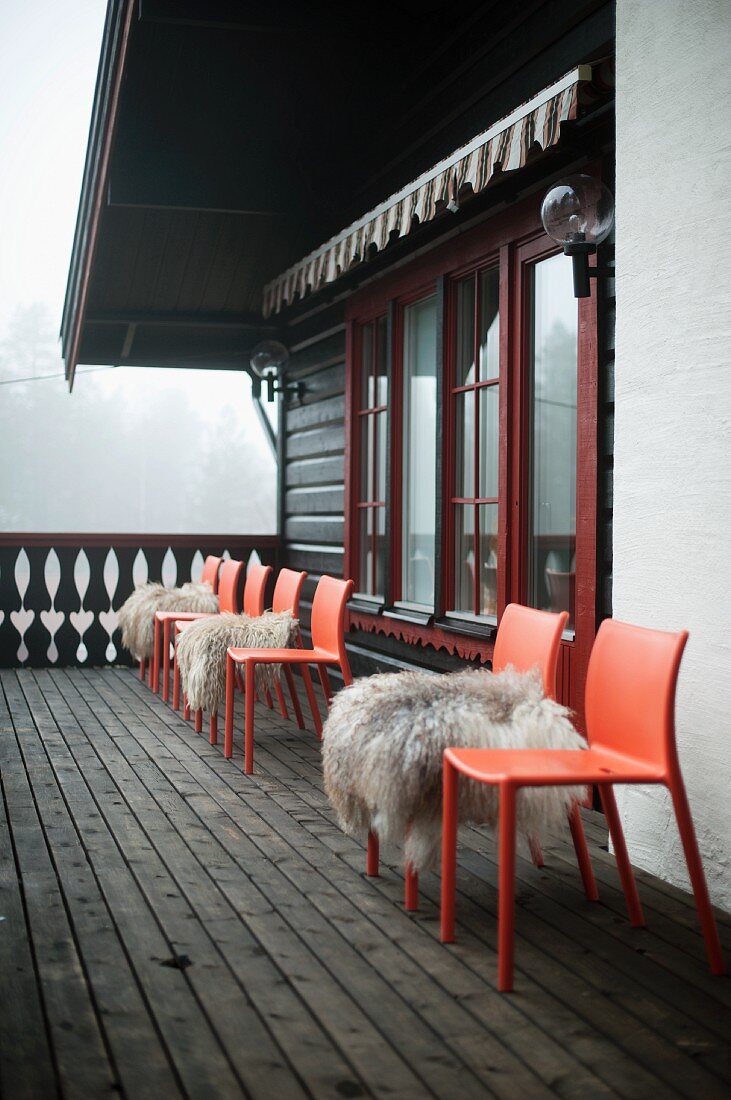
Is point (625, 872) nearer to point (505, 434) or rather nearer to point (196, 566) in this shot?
point (505, 434)

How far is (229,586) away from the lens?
7.12 metres

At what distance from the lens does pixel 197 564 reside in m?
8.95

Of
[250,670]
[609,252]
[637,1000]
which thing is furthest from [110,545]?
[637,1000]

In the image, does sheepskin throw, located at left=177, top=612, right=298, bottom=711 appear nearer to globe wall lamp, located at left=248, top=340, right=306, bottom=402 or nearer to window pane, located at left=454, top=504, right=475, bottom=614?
window pane, located at left=454, top=504, right=475, bottom=614

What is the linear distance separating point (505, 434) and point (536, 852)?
2.12 metres

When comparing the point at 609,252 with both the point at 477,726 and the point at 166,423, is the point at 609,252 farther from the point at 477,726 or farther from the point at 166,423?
the point at 166,423

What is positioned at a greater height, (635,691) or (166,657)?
(635,691)

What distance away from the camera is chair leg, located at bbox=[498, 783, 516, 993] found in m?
2.56

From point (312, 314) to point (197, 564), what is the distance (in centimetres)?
220

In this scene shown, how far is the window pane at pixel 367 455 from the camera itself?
23.1ft

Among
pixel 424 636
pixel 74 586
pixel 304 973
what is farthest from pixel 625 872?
pixel 74 586

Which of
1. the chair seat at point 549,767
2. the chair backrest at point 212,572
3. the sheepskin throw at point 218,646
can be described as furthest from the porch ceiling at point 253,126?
the chair seat at point 549,767

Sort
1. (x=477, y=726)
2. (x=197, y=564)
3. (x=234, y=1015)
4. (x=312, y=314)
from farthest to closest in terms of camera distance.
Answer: (x=197, y=564) < (x=312, y=314) < (x=477, y=726) < (x=234, y=1015)

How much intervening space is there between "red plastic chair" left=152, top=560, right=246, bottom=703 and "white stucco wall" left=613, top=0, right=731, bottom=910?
3809mm
